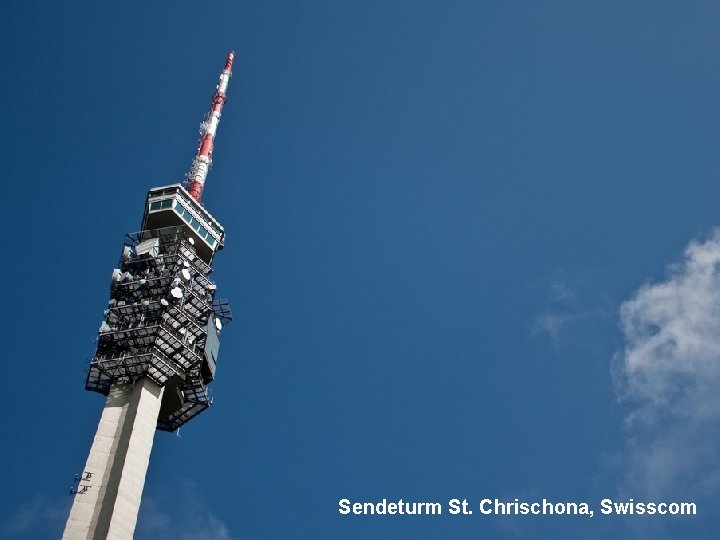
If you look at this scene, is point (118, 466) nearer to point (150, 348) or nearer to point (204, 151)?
point (150, 348)

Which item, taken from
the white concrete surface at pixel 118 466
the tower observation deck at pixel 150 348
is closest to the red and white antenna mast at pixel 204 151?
the tower observation deck at pixel 150 348

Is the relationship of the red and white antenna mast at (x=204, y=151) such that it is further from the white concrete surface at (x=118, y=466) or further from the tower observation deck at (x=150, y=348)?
the white concrete surface at (x=118, y=466)

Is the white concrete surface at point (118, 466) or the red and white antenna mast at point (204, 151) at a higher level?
the red and white antenna mast at point (204, 151)

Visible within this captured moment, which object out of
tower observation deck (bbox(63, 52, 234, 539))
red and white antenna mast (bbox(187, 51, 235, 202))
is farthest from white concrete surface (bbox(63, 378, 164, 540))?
red and white antenna mast (bbox(187, 51, 235, 202))

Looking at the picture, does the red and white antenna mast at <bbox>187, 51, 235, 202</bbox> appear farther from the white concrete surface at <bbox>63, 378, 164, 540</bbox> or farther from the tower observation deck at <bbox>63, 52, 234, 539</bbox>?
the white concrete surface at <bbox>63, 378, 164, 540</bbox>

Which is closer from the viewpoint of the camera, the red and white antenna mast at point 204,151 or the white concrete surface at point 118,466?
the white concrete surface at point 118,466

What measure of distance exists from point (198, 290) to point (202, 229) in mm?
9418

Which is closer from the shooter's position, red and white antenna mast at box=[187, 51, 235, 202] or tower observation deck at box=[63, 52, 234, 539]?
tower observation deck at box=[63, 52, 234, 539]

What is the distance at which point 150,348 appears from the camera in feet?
274

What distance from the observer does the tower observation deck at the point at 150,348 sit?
72688 millimetres

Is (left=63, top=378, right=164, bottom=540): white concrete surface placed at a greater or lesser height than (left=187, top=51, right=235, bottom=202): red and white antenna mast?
lesser

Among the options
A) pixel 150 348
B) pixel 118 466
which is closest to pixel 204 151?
pixel 150 348

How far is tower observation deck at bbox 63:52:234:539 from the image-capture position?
7269 cm

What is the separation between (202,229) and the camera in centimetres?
9938
